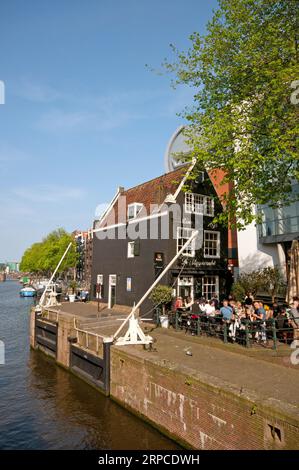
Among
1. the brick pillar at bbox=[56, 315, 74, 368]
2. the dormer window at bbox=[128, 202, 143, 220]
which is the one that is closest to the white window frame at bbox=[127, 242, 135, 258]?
the dormer window at bbox=[128, 202, 143, 220]

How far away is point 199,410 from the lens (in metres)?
8.12

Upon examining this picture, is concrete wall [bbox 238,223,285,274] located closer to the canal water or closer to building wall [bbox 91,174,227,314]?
building wall [bbox 91,174,227,314]

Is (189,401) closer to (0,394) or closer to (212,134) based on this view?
(0,394)

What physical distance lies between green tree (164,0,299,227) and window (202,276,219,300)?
29.6 feet

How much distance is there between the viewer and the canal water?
9.23m

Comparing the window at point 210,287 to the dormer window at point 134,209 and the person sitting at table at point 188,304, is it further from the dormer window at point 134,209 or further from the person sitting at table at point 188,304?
the dormer window at point 134,209

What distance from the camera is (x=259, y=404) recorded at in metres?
6.61

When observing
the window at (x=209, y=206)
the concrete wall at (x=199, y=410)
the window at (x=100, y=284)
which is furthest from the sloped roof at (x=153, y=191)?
the concrete wall at (x=199, y=410)

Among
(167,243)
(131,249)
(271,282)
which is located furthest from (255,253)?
A: (131,249)

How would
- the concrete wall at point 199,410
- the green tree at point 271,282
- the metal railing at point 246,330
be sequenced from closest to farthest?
the concrete wall at point 199,410 < the metal railing at point 246,330 < the green tree at point 271,282

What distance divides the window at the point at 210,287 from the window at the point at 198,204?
175 inches

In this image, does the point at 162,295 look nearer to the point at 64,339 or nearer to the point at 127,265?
the point at 127,265

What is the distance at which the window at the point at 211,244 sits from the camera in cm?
2223
